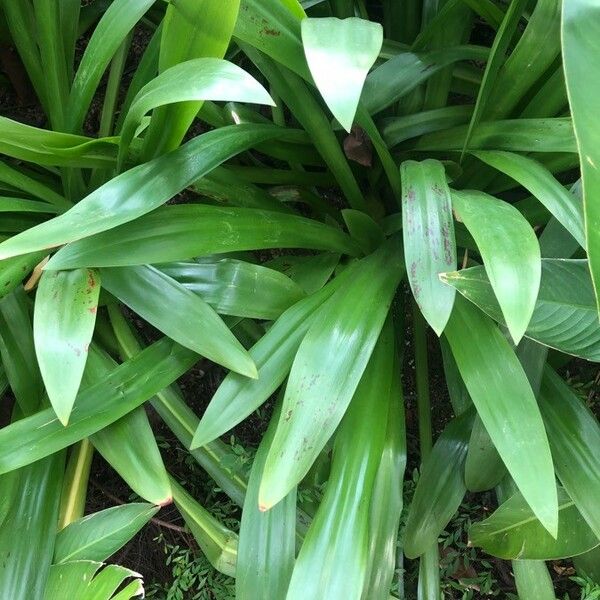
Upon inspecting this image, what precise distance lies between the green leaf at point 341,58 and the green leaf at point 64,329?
0.99 ft

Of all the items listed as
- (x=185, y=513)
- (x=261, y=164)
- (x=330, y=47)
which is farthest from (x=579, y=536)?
(x=261, y=164)

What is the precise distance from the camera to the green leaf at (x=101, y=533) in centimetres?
70

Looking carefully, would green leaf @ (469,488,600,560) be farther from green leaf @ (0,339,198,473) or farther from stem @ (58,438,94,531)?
stem @ (58,438,94,531)

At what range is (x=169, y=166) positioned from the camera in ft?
2.04

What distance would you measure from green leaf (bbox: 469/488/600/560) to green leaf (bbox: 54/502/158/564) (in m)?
0.38

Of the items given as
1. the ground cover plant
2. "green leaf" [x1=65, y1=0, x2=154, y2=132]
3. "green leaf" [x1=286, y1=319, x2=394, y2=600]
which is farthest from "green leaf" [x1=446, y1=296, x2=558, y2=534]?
"green leaf" [x1=65, y1=0, x2=154, y2=132]

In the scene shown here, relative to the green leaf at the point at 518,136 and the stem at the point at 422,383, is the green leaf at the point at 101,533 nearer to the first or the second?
the stem at the point at 422,383

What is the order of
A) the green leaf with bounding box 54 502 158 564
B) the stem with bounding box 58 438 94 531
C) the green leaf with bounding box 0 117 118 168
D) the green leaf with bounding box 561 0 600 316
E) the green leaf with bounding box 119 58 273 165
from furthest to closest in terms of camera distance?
the stem with bounding box 58 438 94 531 → the green leaf with bounding box 54 502 158 564 → the green leaf with bounding box 0 117 118 168 → the green leaf with bounding box 119 58 273 165 → the green leaf with bounding box 561 0 600 316

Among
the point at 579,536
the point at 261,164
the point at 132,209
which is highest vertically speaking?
the point at 261,164

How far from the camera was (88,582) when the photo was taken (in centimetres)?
65

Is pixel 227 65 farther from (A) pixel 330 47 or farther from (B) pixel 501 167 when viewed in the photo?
(B) pixel 501 167

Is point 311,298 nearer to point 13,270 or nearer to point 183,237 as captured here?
point 183,237

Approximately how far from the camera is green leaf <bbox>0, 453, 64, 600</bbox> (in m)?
0.69

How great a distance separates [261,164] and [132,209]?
0.45 meters
